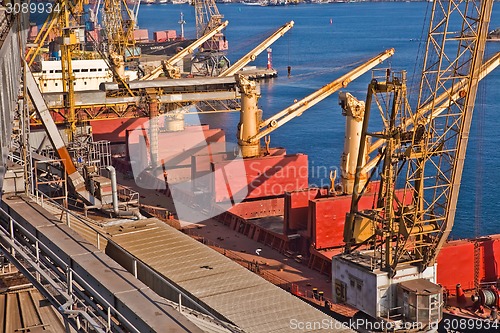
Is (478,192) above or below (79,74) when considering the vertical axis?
below

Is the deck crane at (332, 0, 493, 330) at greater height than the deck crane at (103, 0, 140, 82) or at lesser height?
lesser

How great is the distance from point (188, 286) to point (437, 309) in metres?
6.79

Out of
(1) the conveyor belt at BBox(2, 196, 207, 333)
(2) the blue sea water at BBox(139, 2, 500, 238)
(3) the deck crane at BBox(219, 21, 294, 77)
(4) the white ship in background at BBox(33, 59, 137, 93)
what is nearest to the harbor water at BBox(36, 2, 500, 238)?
(2) the blue sea water at BBox(139, 2, 500, 238)

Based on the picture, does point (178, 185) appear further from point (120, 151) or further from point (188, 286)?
point (188, 286)

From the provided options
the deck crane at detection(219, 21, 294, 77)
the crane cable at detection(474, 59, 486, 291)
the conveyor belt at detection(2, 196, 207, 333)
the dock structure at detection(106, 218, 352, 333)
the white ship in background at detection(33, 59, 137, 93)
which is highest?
Result: the deck crane at detection(219, 21, 294, 77)

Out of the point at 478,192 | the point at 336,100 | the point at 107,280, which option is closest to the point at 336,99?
Answer: the point at 336,100

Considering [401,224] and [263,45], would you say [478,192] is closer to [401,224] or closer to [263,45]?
[263,45]

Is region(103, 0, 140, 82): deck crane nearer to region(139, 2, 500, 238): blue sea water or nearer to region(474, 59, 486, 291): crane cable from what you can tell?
region(139, 2, 500, 238): blue sea water

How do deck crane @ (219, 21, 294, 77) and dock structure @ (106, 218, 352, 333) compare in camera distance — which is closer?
dock structure @ (106, 218, 352, 333)

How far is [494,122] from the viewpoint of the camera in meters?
68.3

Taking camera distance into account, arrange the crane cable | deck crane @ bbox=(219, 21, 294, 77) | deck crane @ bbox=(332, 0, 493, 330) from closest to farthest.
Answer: deck crane @ bbox=(332, 0, 493, 330) < the crane cable < deck crane @ bbox=(219, 21, 294, 77)

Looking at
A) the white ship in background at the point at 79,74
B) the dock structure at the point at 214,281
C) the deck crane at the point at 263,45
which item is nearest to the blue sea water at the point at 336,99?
the deck crane at the point at 263,45

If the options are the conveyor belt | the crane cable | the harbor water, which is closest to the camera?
the conveyor belt

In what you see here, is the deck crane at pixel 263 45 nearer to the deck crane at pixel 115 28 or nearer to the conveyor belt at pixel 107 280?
the deck crane at pixel 115 28
